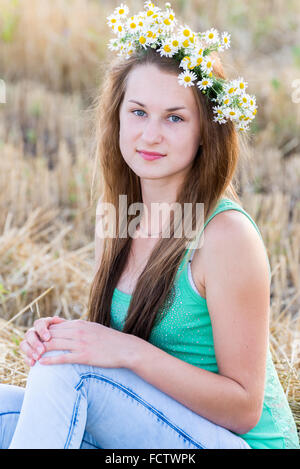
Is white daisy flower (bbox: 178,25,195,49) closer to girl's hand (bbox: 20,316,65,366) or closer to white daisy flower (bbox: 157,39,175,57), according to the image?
white daisy flower (bbox: 157,39,175,57)

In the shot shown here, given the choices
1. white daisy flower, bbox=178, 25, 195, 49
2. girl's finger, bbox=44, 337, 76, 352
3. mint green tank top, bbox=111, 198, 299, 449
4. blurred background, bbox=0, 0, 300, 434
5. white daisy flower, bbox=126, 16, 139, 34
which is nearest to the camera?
girl's finger, bbox=44, 337, 76, 352

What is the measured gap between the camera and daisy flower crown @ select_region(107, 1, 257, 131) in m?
1.82

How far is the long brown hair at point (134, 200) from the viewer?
1805mm

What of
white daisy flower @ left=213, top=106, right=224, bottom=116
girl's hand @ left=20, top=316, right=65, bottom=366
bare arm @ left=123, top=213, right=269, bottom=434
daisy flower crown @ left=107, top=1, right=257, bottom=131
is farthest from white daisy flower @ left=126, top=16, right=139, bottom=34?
girl's hand @ left=20, top=316, right=65, bottom=366

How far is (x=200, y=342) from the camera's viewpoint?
178 centimetres

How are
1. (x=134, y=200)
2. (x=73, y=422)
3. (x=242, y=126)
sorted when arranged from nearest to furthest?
(x=73, y=422)
(x=242, y=126)
(x=134, y=200)

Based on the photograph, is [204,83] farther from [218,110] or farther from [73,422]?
[73,422]

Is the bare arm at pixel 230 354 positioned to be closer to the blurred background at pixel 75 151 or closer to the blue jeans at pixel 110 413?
the blue jeans at pixel 110 413

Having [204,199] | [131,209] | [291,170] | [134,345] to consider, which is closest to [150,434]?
[134,345]

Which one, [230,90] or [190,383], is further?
[230,90]

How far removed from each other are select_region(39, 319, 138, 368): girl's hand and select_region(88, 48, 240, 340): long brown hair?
0.62 ft

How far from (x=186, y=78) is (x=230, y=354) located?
2.45 feet

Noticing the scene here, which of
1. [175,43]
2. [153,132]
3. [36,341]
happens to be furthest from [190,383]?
[175,43]
